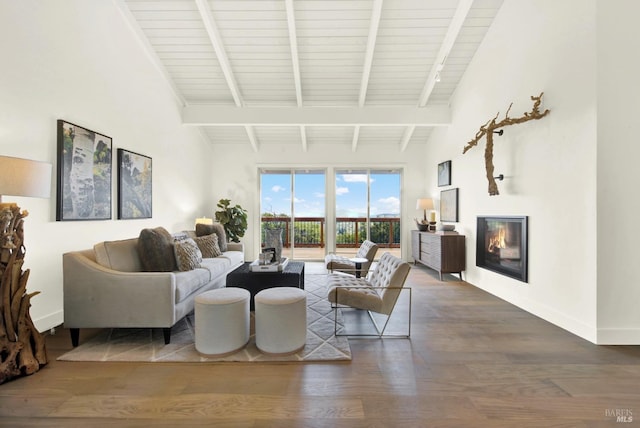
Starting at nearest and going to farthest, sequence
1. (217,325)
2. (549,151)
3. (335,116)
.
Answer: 1. (217,325)
2. (549,151)
3. (335,116)

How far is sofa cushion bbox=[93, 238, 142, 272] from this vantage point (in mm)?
2623

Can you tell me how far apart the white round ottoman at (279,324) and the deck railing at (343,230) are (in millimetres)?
4452

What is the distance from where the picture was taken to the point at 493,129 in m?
→ 3.61

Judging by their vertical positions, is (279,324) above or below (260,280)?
below

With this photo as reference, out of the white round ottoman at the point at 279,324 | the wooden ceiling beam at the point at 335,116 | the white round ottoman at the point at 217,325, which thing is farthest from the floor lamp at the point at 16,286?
the wooden ceiling beam at the point at 335,116

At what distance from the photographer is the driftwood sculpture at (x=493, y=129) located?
118 inches

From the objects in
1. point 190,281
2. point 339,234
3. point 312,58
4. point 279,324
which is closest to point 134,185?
point 190,281

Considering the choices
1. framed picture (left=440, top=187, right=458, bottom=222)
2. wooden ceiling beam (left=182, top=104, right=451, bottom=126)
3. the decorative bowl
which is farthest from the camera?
the decorative bowl

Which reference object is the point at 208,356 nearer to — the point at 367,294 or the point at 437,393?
the point at 367,294

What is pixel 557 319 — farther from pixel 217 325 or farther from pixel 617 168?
pixel 217 325

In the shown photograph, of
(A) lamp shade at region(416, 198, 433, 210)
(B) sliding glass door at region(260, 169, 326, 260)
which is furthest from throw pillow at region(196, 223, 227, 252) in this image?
(A) lamp shade at region(416, 198, 433, 210)

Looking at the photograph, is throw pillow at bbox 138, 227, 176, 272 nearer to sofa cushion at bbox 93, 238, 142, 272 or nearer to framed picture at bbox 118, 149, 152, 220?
sofa cushion at bbox 93, 238, 142, 272

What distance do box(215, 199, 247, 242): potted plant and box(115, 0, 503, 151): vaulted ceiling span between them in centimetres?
154

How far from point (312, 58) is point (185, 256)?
3.53 metres
